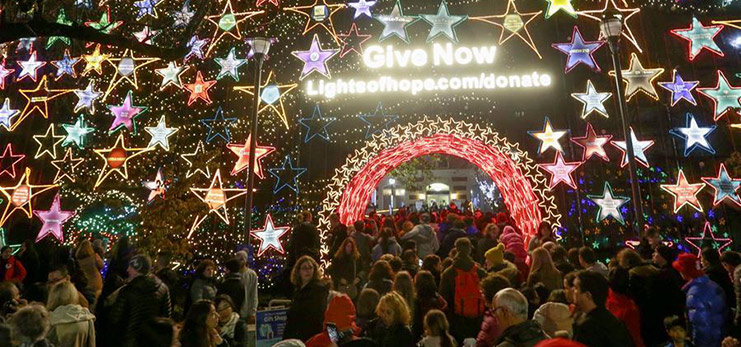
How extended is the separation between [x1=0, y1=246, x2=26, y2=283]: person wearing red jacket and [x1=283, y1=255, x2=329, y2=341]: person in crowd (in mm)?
7714

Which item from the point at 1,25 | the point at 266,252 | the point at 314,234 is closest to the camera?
the point at 1,25

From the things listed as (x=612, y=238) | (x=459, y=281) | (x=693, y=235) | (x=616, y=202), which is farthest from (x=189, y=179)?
(x=693, y=235)

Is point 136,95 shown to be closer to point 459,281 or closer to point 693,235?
point 459,281

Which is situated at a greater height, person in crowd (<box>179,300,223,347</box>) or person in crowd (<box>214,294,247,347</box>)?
person in crowd (<box>179,300,223,347</box>)

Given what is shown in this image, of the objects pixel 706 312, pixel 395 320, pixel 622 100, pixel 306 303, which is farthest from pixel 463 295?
pixel 622 100

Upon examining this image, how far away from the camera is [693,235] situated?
48.4ft

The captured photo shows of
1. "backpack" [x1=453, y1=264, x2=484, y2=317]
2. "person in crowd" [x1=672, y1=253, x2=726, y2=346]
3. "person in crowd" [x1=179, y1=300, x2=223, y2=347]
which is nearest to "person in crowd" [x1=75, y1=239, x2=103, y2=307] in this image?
"person in crowd" [x1=179, y1=300, x2=223, y2=347]

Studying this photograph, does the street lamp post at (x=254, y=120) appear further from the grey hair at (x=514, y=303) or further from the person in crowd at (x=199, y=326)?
the grey hair at (x=514, y=303)

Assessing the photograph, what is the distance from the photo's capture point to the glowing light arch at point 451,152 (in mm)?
13477

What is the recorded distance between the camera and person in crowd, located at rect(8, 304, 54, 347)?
425 cm

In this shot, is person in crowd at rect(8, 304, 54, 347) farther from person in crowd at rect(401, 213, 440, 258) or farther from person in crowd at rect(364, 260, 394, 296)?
person in crowd at rect(401, 213, 440, 258)

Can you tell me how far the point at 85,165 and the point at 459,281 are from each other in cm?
1521

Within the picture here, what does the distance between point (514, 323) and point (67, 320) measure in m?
4.68

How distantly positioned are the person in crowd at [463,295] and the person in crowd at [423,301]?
369 millimetres
